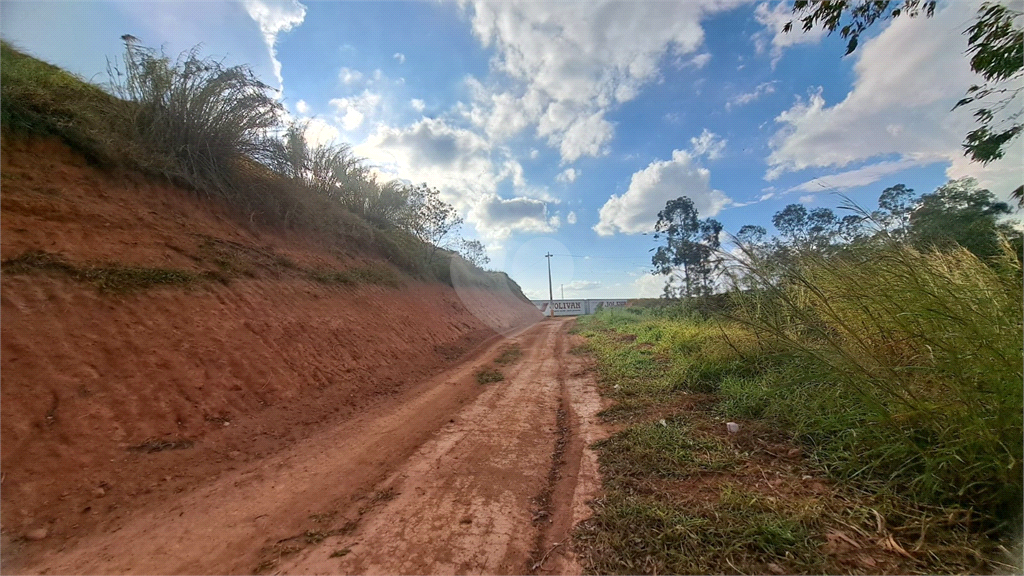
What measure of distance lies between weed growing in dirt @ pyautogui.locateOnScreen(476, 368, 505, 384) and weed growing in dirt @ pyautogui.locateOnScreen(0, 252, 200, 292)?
506cm

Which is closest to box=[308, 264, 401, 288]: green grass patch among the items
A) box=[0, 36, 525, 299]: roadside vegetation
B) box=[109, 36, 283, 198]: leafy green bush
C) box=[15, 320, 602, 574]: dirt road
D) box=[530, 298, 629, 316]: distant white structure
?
box=[0, 36, 525, 299]: roadside vegetation

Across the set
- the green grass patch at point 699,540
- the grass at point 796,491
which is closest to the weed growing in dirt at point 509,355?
the grass at point 796,491

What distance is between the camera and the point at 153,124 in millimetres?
6359

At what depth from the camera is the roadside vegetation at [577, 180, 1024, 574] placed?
180 cm

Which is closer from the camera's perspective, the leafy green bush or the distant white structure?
the leafy green bush

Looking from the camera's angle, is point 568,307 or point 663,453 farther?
point 568,307

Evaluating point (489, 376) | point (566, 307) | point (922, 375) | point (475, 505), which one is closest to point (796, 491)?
point (922, 375)

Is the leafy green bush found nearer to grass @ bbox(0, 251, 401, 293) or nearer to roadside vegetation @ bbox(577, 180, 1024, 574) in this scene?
grass @ bbox(0, 251, 401, 293)

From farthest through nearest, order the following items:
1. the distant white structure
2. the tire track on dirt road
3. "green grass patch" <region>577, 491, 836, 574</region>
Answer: the distant white structure, the tire track on dirt road, "green grass patch" <region>577, 491, 836, 574</region>

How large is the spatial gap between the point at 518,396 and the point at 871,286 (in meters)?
4.40

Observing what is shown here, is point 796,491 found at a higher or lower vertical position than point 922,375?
lower

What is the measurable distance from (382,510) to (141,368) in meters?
3.71

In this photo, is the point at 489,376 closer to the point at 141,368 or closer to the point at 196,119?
the point at 141,368

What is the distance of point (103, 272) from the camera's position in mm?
4414
